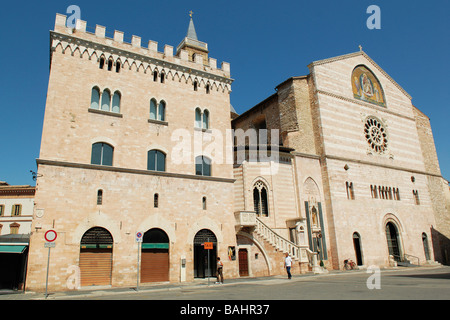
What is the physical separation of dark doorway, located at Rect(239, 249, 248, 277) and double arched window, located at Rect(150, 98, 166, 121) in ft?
33.3

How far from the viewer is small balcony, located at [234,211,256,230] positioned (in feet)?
69.6

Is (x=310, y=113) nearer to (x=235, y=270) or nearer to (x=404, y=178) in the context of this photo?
(x=404, y=178)

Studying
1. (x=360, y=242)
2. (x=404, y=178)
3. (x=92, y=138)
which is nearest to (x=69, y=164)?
(x=92, y=138)

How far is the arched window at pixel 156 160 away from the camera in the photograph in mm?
19578

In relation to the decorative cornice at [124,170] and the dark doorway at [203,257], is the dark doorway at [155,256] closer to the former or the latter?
the dark doorway at [203,257]

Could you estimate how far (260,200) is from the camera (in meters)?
24.5

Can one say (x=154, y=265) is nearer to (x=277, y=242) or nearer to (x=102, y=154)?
(x=102, y=154)

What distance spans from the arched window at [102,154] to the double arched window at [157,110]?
345 centimetres

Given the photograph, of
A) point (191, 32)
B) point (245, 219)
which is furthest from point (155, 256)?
point (191, 32)

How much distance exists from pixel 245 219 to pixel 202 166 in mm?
4410

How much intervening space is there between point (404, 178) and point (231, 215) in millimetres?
21181

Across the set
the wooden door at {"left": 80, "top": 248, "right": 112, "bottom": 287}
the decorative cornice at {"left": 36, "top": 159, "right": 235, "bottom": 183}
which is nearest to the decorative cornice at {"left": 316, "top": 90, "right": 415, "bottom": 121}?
the decorative cornice at {"left": 36, "top": 159, "right": 235, "bottom": 183}

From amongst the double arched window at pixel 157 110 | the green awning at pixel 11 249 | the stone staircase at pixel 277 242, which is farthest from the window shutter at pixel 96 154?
the stone staircase at pixel 277 242

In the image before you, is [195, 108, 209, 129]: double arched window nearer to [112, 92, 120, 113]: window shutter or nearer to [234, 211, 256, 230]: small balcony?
[112, 92, 120, 113]: window shutter
